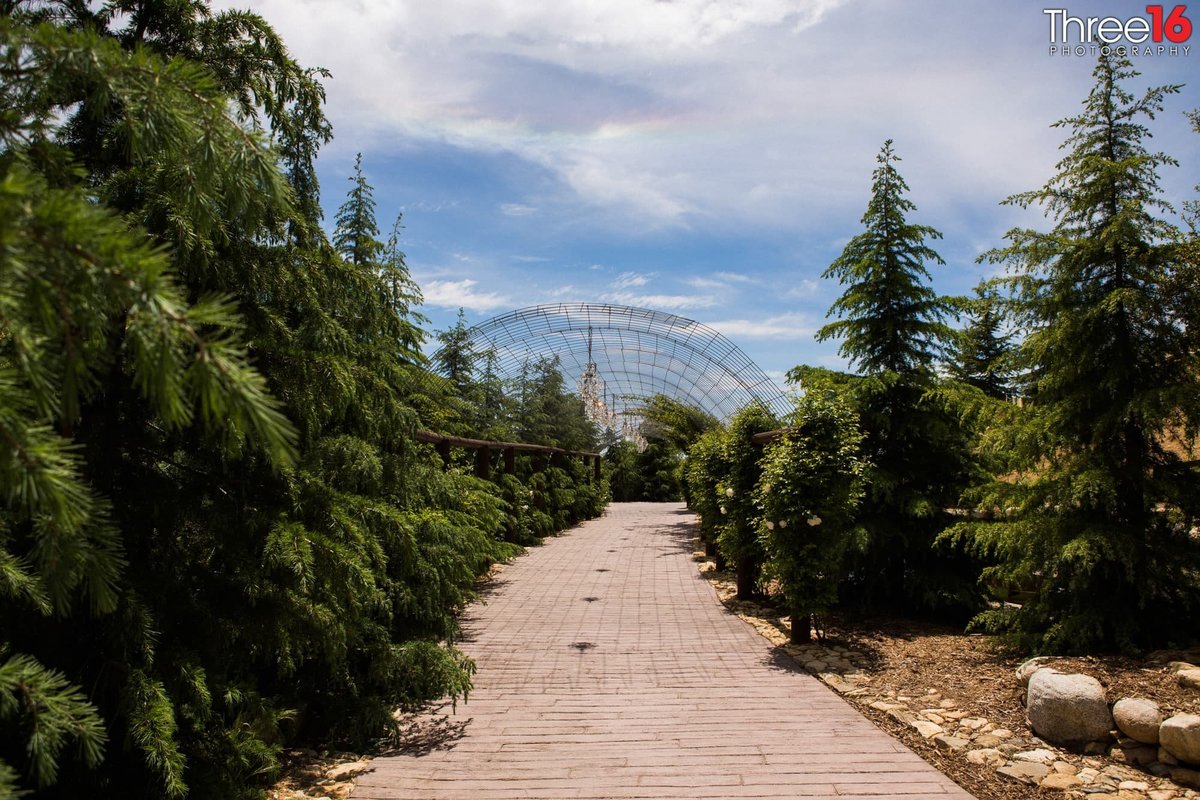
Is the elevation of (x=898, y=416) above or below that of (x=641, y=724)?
above

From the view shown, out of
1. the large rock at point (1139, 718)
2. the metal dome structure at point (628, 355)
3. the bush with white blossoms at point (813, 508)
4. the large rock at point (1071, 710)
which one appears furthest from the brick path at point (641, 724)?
the metal dome structure at point (628, 355)

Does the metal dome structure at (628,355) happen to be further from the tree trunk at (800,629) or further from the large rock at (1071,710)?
the large rock at (1071,710)

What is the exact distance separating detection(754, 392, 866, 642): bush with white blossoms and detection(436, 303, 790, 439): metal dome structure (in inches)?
408

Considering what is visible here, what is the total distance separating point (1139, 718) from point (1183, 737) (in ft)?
0.75

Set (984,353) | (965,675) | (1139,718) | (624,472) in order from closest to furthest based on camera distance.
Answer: (1139,718) < (965,675) < (984,353) < (624,472)

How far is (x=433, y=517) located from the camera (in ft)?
14.4

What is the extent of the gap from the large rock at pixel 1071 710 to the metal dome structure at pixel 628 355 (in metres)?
12.7

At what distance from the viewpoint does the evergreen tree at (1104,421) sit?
4.61m

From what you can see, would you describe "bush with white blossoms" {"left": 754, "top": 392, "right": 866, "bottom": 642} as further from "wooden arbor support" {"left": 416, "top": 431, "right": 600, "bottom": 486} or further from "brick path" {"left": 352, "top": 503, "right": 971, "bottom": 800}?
"wooden arbor support" {"left": 416, "top": 431, "right": 600, "bottom": 486}

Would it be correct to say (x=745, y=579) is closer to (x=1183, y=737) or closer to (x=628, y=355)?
(x=1183, y=737)

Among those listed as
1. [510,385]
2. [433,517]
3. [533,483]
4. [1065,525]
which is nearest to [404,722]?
[433,517]

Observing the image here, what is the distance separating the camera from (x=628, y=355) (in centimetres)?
2244

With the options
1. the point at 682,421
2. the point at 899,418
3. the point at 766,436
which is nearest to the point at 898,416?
the point at 899,418

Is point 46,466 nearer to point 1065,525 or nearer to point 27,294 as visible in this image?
point 27,294
